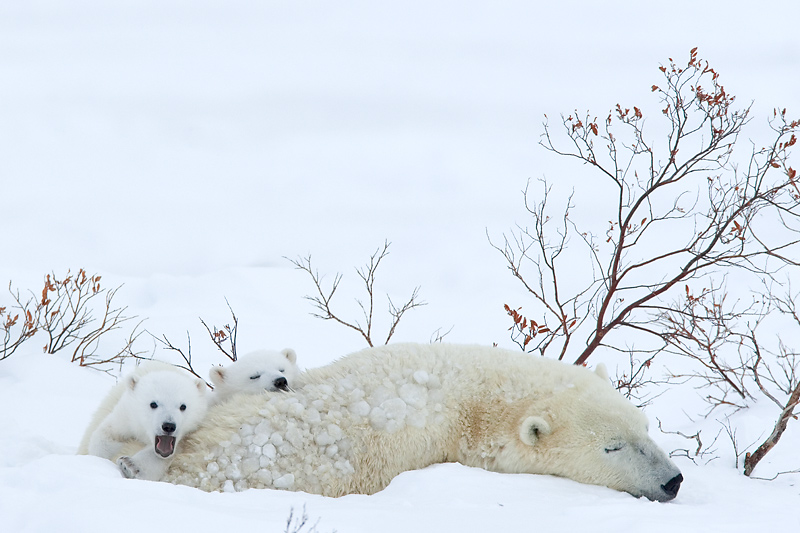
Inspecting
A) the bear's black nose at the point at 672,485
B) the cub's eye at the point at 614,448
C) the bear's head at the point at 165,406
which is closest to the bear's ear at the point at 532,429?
the cub's eye at the point at 614,448

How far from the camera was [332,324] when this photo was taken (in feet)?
37.6

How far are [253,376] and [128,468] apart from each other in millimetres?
945

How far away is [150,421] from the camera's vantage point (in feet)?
9.89

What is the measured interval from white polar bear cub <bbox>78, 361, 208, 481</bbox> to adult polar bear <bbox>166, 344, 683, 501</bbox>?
69mm

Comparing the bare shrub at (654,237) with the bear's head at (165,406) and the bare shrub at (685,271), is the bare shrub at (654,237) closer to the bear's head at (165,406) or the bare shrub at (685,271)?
the bare shrub at (685,271)

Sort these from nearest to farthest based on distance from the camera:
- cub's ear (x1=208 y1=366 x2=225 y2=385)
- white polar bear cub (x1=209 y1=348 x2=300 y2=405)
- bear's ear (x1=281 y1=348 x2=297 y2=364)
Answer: white polar bear cub (x1=209 y1=348 x2=300 y2=405), cub's ear (x1=208 y1=366 x2=225 y2=385), bear's ear (x1=281 y1=348 x2=297 y2=364)

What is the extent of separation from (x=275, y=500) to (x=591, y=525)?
1.05 meters

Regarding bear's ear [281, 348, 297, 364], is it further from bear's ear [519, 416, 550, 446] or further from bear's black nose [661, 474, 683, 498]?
bear's black nose [661, 474, 683, 498]

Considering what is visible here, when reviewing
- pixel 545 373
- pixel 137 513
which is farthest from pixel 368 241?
pixel 137 513

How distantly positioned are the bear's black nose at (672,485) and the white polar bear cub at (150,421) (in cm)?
195

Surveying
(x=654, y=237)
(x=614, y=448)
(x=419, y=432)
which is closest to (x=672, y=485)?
(x=614, y=448)

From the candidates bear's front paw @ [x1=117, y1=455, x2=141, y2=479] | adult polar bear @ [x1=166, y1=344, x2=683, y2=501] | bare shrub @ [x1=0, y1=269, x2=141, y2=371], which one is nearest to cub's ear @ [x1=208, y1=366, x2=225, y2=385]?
adult polar bear @ [x1=166, y1=344, x2=683, y2=501]

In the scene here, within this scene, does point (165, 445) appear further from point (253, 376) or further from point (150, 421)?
point (253, 376)

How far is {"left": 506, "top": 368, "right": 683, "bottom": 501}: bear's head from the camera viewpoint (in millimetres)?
3037
